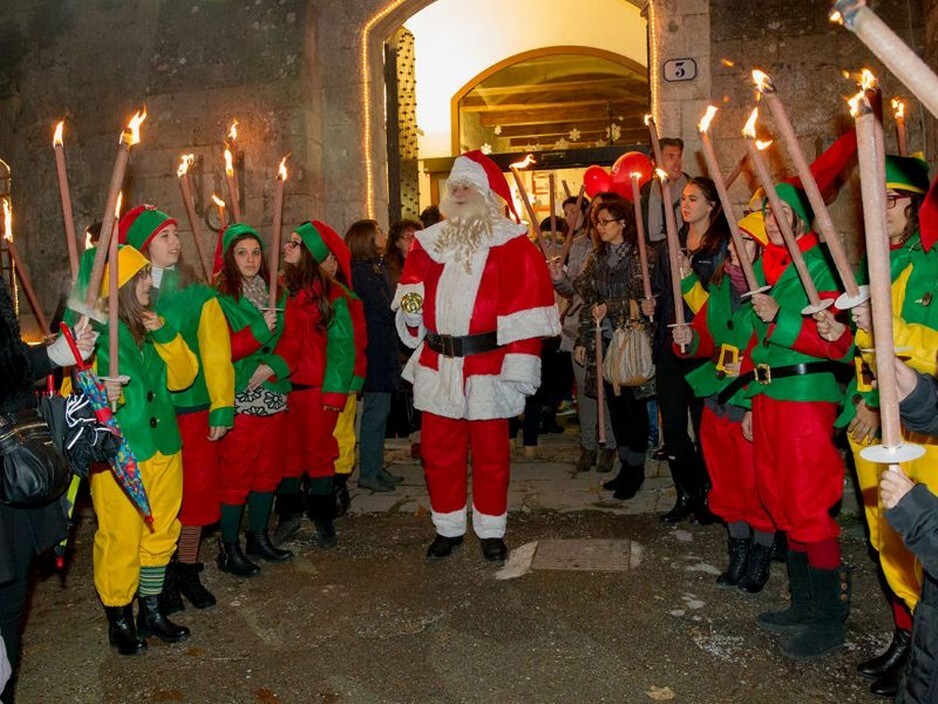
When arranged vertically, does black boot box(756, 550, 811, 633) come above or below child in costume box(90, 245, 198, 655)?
below

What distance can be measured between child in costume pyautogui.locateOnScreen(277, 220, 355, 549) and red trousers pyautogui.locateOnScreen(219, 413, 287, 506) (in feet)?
0.96

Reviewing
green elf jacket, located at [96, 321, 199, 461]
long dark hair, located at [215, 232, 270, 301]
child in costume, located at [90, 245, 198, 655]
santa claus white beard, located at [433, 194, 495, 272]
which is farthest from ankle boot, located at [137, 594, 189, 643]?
santa claus white beard, located at [433, 194, 495, 272]

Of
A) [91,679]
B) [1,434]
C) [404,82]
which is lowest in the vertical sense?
[91,679]

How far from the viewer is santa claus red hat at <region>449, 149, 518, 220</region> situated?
17.5 feet

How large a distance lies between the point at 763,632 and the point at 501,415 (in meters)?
1.82

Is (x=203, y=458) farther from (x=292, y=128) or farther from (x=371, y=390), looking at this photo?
(x=292, y=128)

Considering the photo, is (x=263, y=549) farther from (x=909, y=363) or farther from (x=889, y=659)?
(x=909, y=363)

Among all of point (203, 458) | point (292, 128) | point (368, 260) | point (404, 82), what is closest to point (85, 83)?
point (292, 128)

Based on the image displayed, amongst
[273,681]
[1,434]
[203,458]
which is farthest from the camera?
[203,458]

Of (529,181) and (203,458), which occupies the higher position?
(529,181)

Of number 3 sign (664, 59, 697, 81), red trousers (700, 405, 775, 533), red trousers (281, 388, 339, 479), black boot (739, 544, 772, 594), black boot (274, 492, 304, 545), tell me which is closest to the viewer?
red trousers (700, 405, 775, 533)

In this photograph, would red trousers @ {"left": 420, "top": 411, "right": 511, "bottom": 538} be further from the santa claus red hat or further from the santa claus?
the santa claus red hat

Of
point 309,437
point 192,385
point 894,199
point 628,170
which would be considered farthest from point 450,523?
point 894,199

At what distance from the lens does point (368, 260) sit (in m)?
6.82
